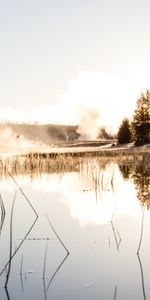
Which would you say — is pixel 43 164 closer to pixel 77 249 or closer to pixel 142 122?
pixel 77 249

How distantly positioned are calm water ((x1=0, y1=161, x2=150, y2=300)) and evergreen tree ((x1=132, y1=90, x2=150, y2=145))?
51.6m

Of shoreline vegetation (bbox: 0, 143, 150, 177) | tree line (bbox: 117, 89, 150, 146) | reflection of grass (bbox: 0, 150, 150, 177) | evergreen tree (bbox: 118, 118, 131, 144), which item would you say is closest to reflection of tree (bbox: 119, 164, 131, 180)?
shoreline vegetation (bbox: 0, 143, 150, 177)

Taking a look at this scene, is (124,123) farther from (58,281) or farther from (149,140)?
(58,281)

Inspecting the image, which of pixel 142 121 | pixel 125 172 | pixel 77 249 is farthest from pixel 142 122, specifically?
pixel 77 249

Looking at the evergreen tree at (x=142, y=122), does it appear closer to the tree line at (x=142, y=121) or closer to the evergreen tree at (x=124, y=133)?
the tree line at (x=142, y=121)

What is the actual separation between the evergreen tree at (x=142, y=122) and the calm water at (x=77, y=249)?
5163 cm

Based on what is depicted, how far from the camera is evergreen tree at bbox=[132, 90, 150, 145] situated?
202ft

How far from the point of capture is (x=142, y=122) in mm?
61719

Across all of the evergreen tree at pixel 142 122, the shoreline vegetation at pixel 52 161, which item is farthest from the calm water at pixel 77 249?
the evergreen tree at pixel 142 122

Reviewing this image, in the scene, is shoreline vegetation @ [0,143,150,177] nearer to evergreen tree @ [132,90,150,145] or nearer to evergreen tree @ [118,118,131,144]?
evergreen tree @ [132,90,150,145]

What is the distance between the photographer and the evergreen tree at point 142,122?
202 ft

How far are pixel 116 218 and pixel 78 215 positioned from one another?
753 millimetres

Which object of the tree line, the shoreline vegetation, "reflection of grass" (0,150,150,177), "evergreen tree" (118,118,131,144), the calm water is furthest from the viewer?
"evergreen tree" (118,118,131,144)

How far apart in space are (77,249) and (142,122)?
56.7 m
